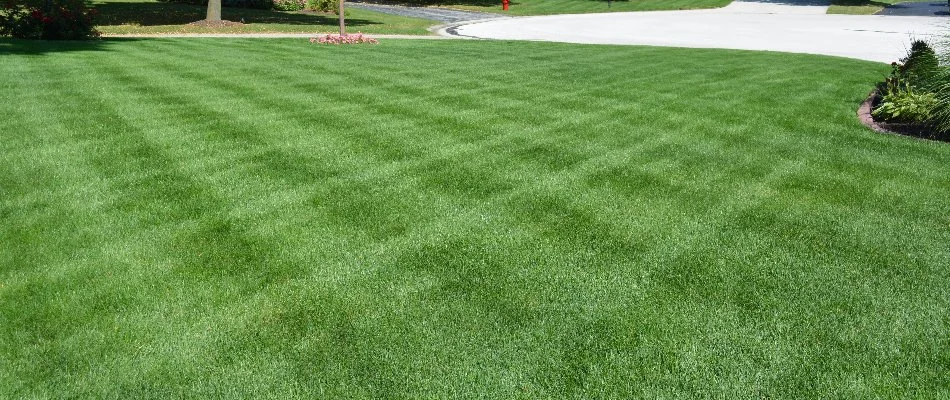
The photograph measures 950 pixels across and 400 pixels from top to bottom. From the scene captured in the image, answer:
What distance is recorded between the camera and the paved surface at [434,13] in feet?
117

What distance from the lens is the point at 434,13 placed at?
3869 cm

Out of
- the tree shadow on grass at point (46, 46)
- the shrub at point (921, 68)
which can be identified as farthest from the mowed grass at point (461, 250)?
the tree shadow on grass at point (46, 46)

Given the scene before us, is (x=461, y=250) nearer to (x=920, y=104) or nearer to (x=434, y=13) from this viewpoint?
(x=920, y=104)

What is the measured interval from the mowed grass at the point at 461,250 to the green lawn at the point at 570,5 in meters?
32.4

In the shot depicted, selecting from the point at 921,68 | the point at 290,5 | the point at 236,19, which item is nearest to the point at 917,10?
the point at 290,5

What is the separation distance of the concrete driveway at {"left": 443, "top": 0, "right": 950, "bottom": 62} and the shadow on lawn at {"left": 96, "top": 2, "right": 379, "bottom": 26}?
6.61 m

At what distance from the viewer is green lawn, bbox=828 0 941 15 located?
43781 mm

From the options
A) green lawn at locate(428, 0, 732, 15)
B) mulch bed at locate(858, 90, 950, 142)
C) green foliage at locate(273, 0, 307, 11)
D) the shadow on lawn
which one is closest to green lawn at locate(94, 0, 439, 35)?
the shadow on lawn

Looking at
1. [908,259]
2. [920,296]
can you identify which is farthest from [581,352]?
[908,259]

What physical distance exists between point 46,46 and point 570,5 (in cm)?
3338

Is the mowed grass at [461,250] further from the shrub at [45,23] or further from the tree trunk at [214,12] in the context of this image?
the tree trunk at [214,12]

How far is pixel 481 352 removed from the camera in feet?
14.0

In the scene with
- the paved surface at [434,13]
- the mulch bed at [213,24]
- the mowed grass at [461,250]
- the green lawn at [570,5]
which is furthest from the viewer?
the green lawn at [570,5]

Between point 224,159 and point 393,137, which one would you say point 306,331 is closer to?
point 224,159
